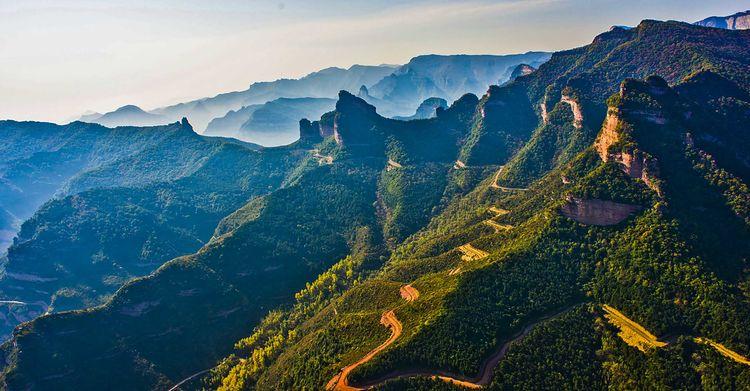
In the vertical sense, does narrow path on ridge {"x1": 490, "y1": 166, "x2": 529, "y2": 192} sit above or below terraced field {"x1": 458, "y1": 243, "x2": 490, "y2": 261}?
above

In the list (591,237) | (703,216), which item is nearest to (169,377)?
(591,237)

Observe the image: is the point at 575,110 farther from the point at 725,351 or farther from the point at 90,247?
the point at 90,247

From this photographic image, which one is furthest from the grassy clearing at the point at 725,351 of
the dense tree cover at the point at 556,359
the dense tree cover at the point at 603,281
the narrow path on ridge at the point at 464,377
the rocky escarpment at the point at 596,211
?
the rocky escarpment at the point at 596,211

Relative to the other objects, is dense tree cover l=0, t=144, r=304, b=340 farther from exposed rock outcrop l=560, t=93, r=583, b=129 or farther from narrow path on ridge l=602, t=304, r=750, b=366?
narrow path on ridge l=602, t=304, r=750, b=366

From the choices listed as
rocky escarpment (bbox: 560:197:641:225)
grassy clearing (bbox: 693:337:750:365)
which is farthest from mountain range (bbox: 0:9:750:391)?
rocky escarpment (bbox: 560:197:641:225)

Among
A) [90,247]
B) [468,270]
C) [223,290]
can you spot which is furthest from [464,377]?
[90,247]
